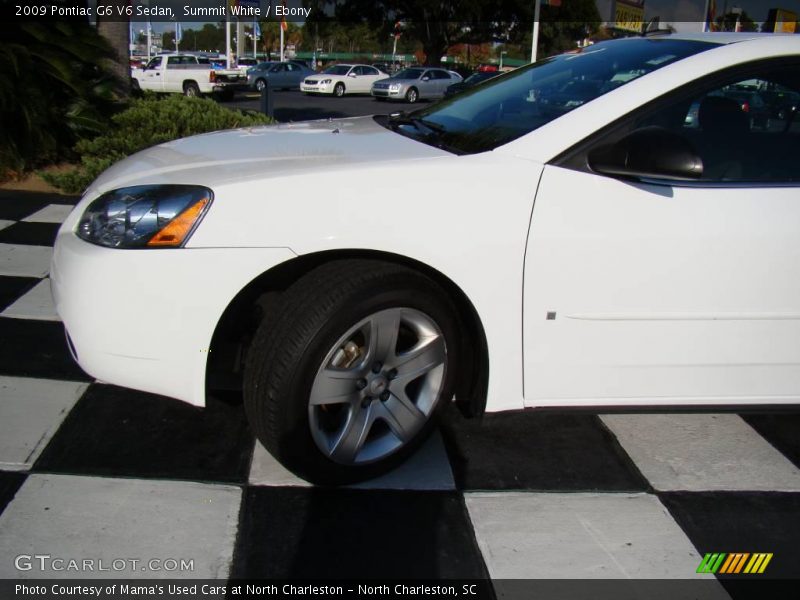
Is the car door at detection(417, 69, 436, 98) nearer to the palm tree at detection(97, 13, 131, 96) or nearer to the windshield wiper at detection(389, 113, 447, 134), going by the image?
the palm tree at detection(97, 13, 131, 96)

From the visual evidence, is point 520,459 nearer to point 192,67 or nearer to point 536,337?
point 536,337

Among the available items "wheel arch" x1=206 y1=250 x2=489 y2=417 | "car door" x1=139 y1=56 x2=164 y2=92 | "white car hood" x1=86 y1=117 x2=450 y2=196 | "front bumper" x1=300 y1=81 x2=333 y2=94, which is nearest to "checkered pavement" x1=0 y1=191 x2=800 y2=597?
"wheel arch" x1=206 y1=250 x2=489 y2=417

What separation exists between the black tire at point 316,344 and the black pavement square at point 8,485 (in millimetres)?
839

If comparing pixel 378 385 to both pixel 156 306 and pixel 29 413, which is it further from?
pixel 29 413

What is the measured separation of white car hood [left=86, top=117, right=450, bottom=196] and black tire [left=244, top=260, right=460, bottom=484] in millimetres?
395

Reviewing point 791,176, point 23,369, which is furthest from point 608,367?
point 23,369

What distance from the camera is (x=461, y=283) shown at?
251cm

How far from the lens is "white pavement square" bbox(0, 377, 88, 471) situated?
111 inches

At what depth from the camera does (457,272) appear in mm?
2494

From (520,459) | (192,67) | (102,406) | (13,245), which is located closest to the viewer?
(520,459)

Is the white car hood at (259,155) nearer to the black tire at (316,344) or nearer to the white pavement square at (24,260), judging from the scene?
the black tire at (316,344)

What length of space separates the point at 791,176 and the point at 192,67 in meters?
28.8

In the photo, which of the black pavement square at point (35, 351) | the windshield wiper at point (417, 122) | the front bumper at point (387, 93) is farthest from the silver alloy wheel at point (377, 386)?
the front bumper at point (387, 93)

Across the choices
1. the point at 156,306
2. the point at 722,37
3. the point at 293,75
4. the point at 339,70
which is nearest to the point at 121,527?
the point at 156,306
